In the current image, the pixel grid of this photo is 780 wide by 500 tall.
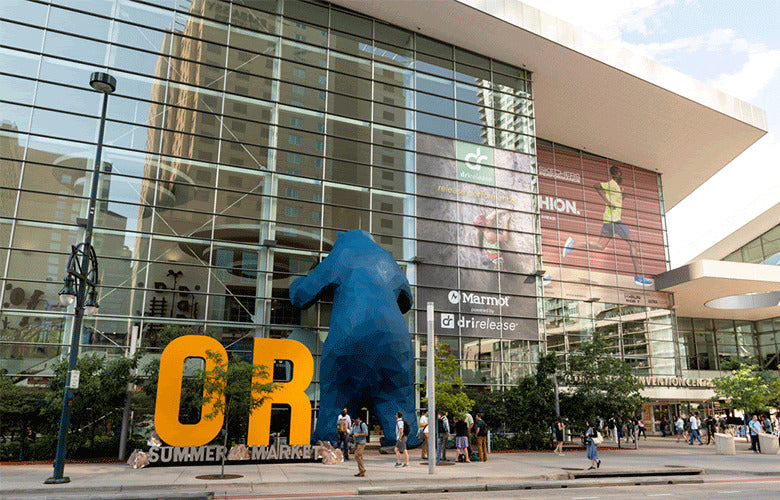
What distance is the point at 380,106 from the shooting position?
28.5 metres

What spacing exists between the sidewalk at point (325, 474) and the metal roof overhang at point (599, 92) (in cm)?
2069

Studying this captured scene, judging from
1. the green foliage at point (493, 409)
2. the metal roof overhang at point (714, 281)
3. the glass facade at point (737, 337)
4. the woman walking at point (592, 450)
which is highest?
the metal roof overhang at point (714, 281)

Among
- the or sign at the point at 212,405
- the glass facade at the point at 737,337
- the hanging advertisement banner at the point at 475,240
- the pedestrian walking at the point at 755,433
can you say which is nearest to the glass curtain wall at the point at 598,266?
the hanging advertisement banner at the point at 475,240

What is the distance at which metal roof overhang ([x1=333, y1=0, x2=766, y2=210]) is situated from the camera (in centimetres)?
2897

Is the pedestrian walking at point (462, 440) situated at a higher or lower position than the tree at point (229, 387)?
lower

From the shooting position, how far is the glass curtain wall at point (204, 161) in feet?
70.7

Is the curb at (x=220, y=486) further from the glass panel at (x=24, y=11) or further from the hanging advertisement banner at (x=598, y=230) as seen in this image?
the hanging advertisement banner at (x=598, y=230)

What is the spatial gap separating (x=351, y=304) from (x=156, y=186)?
34.6 ft

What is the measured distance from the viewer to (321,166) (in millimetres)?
26266

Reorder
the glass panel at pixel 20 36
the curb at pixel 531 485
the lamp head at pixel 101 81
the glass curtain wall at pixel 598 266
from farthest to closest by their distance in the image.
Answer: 1. the glass curtain wall at pixel 598 266
2. the glass panel at pixel 20 36
3. the lamp head at pixel 101 81
4. the curb at pixel 531 485

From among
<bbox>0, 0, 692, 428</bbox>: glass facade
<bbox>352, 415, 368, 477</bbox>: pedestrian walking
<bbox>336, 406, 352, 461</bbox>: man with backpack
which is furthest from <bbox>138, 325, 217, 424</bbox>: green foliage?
<bbox>352, 415, 368, 477</bbox>: pedestrian walking

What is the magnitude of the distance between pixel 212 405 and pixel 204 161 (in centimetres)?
1145

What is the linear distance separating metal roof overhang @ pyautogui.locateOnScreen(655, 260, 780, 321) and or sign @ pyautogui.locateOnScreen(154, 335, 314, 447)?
90.7 feet

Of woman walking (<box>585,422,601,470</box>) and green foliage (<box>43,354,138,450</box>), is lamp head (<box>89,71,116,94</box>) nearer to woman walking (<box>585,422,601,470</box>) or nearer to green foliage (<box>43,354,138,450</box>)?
green foliage (<box>43,354,138,450</box>)
